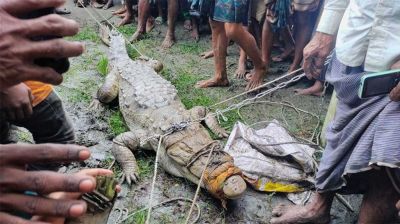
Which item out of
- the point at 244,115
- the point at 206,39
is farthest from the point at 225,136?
the point at 206,39

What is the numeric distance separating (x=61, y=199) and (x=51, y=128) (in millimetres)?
1466

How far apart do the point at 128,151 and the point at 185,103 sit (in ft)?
3.78

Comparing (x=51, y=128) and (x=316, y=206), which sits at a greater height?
(x=51, y=128)

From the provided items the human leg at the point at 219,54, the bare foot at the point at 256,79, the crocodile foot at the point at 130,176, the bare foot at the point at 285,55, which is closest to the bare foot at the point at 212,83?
the human leg at the point at 219,54

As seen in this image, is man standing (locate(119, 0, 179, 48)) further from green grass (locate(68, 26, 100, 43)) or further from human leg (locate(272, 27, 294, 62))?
human leg (locate(272, 27, 294, 62))

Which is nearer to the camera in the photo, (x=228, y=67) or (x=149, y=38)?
(x=228, y=67)

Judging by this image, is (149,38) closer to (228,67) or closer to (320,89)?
(228,67)

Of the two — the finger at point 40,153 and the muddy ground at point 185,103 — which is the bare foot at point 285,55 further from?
the finger at point 40,153

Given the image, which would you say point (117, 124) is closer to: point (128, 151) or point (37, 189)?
point (128, 151)

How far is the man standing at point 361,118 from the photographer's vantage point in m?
2.14

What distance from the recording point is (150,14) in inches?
263

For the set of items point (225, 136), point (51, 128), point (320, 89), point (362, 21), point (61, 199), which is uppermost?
point (362, 21)

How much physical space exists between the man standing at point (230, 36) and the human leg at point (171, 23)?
143 cm

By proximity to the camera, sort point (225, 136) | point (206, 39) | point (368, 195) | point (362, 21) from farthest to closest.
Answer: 1. point (206, 39)
2. point (225, 136)
3. point (368, 195)
4. point (362, 21)
